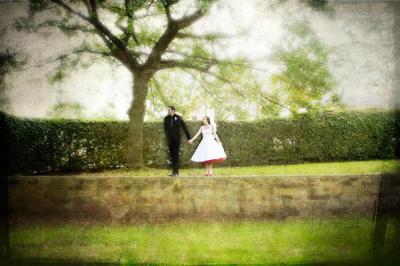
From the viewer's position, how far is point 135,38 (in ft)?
40.2

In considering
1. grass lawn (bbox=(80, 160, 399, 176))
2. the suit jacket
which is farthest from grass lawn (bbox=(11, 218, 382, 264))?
grass lawn (bbox=(80, 160, 399, 176))

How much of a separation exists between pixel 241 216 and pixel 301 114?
5573 mm

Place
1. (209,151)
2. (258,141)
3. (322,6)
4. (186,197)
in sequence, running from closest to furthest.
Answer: (186,197), (322,6), (209,151), (258,141)

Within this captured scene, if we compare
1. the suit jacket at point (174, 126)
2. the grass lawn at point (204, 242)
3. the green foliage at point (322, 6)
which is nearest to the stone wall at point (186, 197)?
the grass lawn at point (204, 242)

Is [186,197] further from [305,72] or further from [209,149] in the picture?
[305,72]

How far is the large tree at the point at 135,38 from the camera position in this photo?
1131 cm

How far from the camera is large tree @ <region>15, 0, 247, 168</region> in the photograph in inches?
445

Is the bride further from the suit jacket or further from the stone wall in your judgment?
the stone wall

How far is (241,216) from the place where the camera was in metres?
8.70

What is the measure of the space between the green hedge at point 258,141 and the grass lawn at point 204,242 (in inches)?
205

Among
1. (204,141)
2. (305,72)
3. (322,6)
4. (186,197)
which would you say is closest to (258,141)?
(305,72)

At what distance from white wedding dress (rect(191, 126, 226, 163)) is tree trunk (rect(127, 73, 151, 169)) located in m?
3.16

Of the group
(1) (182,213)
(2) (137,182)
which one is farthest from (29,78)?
(1) (182,213)

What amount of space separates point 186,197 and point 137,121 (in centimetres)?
481
